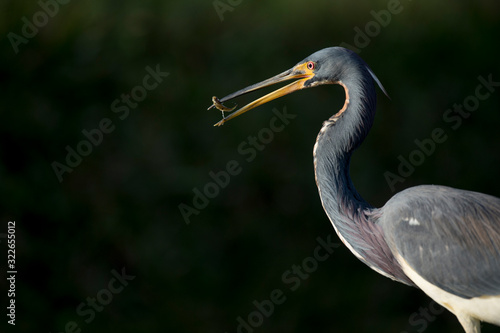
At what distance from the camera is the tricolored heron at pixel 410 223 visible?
7.75 ft

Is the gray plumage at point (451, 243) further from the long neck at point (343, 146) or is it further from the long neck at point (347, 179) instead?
the long neck at point (343, 146)

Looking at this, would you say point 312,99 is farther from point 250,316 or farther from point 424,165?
point 250,316

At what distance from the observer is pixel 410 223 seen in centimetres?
239

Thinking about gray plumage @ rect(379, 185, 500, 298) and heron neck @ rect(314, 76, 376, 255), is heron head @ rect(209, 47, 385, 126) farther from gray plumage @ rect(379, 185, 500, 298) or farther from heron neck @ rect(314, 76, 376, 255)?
gray plumage @ rect(379, 185, 500, 298)

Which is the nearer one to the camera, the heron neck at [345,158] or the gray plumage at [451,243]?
the gray plumage at [451,243]

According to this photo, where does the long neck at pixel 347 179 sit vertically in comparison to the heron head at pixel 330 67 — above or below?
below

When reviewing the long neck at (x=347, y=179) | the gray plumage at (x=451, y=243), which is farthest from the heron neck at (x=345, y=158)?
the gray plumage at (x=451, y=243)

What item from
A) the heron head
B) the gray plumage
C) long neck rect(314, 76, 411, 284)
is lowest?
the gray plumage

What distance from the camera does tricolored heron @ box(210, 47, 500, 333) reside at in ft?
7.75

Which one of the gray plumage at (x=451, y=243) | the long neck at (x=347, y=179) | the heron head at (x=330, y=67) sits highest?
the heron head at (x=330, y=67)

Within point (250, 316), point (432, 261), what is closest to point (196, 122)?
point (250, 316)

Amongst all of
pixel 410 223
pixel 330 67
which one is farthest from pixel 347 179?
pixel 330 67

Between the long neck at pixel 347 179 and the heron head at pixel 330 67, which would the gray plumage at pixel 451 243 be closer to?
the long neck at pixel 347 179

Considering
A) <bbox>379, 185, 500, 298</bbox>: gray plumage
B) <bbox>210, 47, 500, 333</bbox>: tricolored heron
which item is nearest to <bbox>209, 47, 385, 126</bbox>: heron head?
<bbox>210, 47, 500, 333</bbox>: tricolored heron
